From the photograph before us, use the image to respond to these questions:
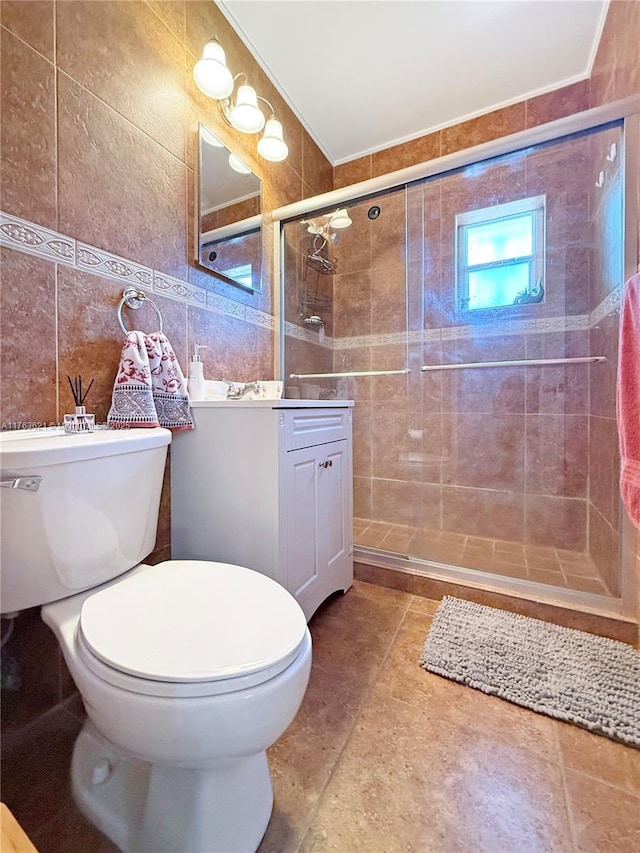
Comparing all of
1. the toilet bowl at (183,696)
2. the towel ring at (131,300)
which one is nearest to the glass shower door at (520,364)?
the toilet bowl at (183,696)

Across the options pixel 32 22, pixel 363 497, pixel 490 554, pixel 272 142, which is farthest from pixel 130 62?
pixel 490 554

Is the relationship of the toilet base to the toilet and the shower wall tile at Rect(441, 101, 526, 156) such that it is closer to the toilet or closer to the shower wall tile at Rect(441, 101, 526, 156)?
the toilet

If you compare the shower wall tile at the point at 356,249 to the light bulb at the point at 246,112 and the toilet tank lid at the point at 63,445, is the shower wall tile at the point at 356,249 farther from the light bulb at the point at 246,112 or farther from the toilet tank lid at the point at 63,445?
the toilet tank lid at the point at 63,445

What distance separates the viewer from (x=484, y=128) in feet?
6.31

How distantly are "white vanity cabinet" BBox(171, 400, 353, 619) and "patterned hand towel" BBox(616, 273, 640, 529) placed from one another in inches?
33.4

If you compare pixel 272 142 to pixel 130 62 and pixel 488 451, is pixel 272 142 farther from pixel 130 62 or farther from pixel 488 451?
pixel 488 451

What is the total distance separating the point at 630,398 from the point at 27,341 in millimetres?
1535

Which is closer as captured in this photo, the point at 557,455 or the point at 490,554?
the point at 490,554

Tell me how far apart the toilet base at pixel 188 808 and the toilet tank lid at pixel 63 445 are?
1.80 feet

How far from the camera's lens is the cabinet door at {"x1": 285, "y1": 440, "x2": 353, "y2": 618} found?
42.7 inches

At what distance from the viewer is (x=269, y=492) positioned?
1.02 m

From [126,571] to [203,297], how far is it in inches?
38.8

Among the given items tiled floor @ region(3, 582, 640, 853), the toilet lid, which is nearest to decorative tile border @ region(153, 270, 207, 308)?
the toilet lid

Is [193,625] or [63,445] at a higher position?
[63,445]
